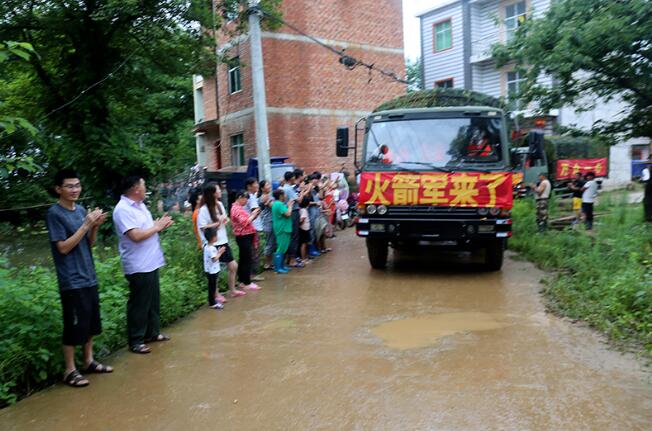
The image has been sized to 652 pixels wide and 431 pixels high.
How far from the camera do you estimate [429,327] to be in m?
5.81

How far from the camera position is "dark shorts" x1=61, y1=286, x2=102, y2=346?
4.32 m

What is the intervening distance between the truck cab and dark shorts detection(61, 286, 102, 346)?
4709 millimetres

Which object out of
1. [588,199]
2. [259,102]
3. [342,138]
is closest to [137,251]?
[342,138]

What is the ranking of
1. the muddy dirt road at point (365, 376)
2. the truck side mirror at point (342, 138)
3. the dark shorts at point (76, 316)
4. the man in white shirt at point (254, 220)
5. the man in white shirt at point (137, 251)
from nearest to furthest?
1. the muddy dirt road at point (365, 376)
2. the dark shorts at point (76, 316)
3. the man in white shirt at point (137, 251)
4. the man in white shirt at point (254, 220)
5. the truck side mirror at point (342, 138)

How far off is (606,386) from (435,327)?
6.36ft

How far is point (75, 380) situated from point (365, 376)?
233cm

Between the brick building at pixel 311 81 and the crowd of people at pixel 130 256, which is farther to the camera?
the brick building at pixel 311 81

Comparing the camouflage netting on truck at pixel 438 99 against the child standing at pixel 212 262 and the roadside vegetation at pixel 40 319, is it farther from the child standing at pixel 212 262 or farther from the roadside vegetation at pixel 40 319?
the roadside vegetation at pixel 40 319

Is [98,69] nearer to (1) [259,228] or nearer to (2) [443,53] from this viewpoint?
(1) [259,228]

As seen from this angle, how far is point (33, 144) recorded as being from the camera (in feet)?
43.6

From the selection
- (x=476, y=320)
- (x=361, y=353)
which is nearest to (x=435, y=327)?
(x=476, y=320)

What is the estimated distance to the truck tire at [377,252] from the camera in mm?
8972

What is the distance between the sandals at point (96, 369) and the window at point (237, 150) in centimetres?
1804

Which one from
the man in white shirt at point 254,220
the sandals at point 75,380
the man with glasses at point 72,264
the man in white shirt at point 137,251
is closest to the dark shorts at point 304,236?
the man in white shirt at point 254,220
